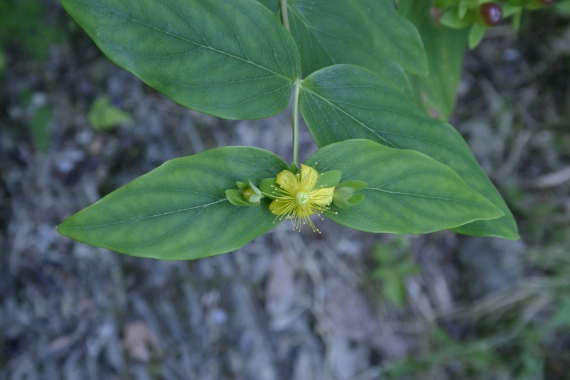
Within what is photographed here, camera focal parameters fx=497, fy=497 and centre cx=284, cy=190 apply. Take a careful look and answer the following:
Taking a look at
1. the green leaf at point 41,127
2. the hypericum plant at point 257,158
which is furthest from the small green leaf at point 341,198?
the green leaf at point 41,127

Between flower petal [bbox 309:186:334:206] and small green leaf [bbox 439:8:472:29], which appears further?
small green leaf [bbox 439:8:472:29]

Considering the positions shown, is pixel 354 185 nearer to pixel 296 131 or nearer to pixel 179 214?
pixel 296 131

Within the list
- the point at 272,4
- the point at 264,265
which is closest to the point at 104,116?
the point at 264,265

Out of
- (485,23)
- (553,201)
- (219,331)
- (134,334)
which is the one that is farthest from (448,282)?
(485,23)

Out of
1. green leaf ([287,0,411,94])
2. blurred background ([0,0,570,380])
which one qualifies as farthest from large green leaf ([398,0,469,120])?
blurred background ([0,0,570,380])

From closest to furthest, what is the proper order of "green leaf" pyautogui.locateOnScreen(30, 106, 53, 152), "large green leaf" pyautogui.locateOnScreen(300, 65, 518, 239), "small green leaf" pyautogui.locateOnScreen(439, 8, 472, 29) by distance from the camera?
"large green leaf" pyautogui.locateOnScreen(300, 65, 518, 239) → "small green leaf" pyautogui.locateOnScreen(439, 8, 472, 29) → "green leaf" pyautogui.locateOnScreen(30, 106, 53, 152)

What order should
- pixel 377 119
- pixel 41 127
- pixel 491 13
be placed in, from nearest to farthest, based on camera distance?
pixel 377 119 < pixel 491 13 < pixel 41 127

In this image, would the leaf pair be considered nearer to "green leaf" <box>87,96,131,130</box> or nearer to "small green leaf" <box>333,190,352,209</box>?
"small green leaf" <box>333,190,352,209</box>
